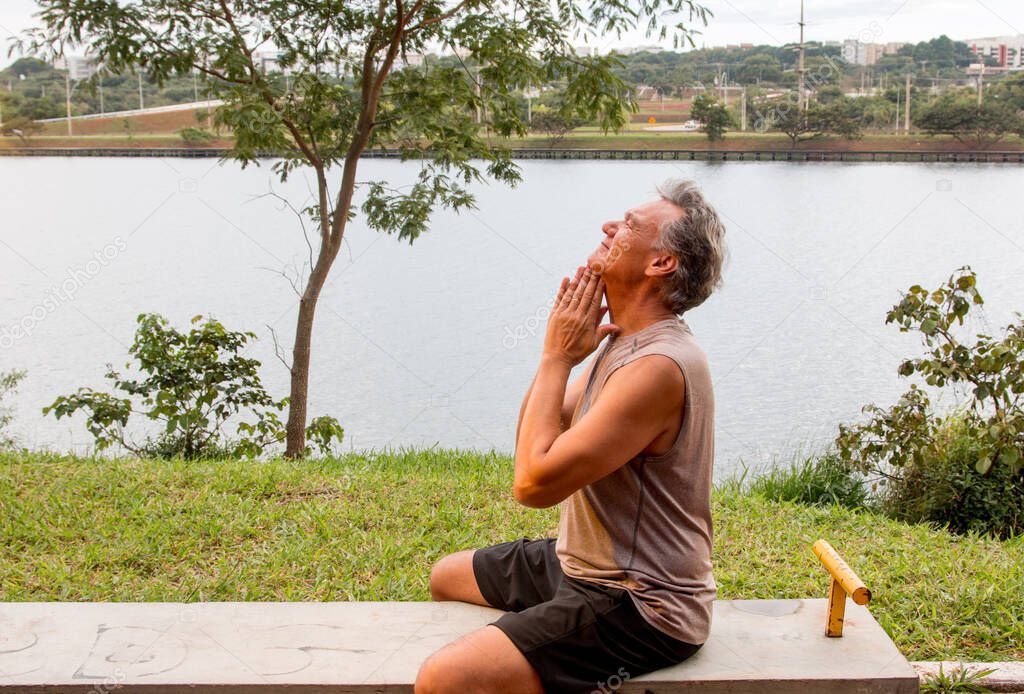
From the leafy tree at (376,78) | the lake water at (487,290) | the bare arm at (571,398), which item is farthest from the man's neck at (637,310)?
the leafy tree at (376,78)

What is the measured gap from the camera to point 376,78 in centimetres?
727

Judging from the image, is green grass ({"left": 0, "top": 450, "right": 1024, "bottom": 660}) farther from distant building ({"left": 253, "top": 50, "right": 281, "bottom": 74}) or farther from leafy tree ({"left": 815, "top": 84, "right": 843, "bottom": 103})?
leafy tree ({"left": 815, "top": 84, "right": 843, "bottom": 103})

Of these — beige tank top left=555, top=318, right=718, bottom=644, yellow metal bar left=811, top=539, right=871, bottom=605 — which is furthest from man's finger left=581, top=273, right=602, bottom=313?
yellow metal bar left=811, top=539, right=871, bottom=605

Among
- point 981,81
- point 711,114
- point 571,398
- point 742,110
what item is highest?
point 981,81

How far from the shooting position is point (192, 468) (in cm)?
481

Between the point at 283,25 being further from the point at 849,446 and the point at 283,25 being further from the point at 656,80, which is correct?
the point at 849,446

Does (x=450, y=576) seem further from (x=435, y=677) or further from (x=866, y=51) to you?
(x=866, y=51)

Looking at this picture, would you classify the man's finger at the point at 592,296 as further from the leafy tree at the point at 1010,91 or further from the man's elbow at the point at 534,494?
the leafy tree at the point at 1010,91

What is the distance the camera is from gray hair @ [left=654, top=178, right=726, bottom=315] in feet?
7.26

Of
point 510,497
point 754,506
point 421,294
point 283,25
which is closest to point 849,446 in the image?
point 754,506

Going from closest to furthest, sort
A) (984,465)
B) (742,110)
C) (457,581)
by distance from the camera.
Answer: (457,581)
(984,465)
(742,110)

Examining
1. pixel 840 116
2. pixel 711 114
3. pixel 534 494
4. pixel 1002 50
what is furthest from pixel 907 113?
pixel 534 494

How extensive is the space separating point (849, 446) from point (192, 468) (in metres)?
3.46

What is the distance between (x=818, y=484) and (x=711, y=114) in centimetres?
1777
